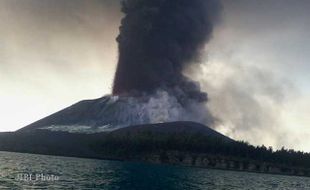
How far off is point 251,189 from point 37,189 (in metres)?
63.1

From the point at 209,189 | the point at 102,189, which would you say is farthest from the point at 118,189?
the point at 209,189

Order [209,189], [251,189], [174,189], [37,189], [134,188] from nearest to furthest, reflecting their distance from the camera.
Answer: [37,189] < [134,188] < [174,189] < [209,189] < [251,189]

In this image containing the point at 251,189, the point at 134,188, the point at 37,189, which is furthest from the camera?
the point at 251,189

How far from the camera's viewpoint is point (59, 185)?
7806 centimetres

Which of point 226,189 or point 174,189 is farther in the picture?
point 226,189

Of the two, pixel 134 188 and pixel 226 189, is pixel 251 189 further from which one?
pixel 134 188

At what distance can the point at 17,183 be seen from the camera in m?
75.8

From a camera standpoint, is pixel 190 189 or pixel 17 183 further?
pixel 190 189

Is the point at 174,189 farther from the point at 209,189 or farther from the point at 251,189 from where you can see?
the point at 251,189

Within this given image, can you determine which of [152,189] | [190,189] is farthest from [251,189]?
[152,189]

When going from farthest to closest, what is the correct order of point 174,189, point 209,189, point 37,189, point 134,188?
1. point 209,189
2. point 174,189
3. point 134,188
4. point 37,189

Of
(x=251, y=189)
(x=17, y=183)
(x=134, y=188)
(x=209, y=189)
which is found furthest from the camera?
(x=251, y=189)

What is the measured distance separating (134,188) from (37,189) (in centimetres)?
2086

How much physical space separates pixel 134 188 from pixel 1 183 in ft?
81.1
